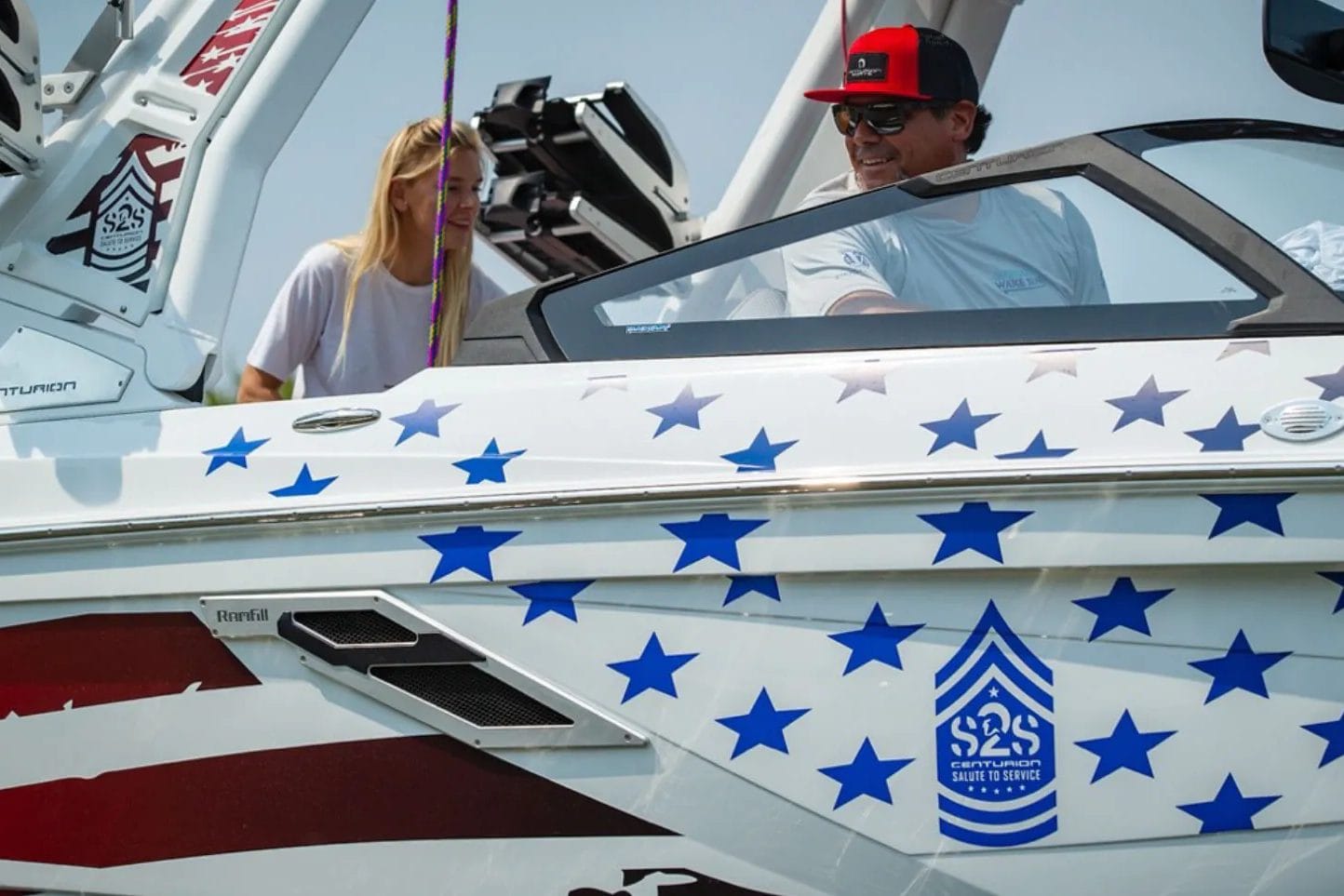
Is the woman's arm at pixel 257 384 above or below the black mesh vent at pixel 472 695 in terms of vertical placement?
above

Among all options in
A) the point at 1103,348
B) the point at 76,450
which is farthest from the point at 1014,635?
the point at 76,450

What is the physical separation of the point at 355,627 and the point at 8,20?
118 cm

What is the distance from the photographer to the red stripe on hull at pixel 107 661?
1944 mm

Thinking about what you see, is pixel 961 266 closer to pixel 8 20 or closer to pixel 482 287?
pixel 482 287

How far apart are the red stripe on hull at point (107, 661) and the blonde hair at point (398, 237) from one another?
925 mm

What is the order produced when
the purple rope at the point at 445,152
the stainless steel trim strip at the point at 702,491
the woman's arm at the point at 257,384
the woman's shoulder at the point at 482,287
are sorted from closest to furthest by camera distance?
the stainless steel trim strip at the point at 702,491 → the purple rope at the point at 445,152 → the woman's arm at the point at 257,384 → the woman's shoulder at the point at 482,287

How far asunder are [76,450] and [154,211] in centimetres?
46

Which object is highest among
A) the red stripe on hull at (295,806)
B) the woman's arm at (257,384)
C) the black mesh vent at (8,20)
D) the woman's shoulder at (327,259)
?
the black mesh vent at (8,20)

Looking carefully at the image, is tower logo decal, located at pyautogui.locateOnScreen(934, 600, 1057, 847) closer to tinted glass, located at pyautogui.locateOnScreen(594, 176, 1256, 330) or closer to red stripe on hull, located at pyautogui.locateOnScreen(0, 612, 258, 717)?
tinted glass, located at pyautogui.locateOnScreen(594, 176, 1256, 330)

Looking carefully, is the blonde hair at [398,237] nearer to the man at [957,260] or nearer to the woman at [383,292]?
the woman at [383,292]

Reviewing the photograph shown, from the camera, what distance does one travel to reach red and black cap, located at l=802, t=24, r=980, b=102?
8.19 feet

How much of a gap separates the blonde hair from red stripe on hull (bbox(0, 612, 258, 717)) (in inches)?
36.4

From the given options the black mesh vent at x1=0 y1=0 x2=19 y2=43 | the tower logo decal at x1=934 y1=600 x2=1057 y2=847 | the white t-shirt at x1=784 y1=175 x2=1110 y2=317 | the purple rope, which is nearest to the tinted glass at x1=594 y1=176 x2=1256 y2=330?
the white t-shirt at x1=784 y1=175 x2=1110 y2=317

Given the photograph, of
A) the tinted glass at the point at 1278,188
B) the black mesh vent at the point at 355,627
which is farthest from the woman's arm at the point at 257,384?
the tinted glass at the point at 1278,188
